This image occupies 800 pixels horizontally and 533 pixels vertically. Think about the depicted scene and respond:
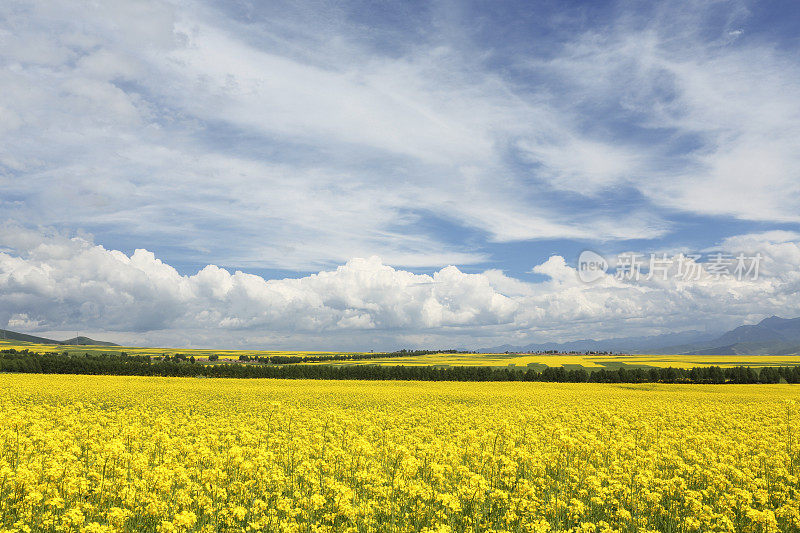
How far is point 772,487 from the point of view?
14.9 metres

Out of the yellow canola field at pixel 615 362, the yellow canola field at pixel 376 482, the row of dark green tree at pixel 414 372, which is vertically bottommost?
the yellow canola field at pixel 615 362

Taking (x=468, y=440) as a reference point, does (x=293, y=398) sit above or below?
below

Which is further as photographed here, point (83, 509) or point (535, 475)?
point (535, 475)

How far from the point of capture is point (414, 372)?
83.8 meters

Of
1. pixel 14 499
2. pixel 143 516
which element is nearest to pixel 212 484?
pixel 143 516

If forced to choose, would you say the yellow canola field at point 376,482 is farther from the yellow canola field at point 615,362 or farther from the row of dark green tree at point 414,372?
the yellow canola field at point 615,362

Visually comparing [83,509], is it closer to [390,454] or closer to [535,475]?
[390,454]

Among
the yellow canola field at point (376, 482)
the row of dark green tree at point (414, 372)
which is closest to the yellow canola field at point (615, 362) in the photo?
the row of dark green tree at point (414, 372)

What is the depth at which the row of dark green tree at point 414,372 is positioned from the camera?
7581cm

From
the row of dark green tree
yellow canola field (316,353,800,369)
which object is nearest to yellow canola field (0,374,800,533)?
the row of dark green tree

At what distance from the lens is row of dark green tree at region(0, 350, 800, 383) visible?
2985 inches

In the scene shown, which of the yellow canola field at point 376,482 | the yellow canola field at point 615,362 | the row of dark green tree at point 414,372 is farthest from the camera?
the yellow canola field at point 615,362

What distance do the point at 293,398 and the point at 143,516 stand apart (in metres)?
33.2

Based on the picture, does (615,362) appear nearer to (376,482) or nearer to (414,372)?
(414,372)
